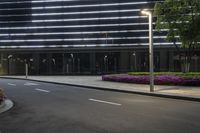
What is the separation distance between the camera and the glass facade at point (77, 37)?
62722mm

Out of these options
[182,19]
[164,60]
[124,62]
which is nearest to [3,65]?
[124,62]

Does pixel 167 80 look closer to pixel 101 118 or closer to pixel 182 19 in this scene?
pixel 182 19

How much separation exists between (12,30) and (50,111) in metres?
63.6

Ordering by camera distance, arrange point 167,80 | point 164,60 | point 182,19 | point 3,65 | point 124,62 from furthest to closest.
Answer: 1. point 3,65
2. point 124,62
3. point 164,60
4. point 182,19
5. point 167,80

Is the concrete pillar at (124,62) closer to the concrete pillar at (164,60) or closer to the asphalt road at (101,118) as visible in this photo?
the concrete pillar at (164,60)

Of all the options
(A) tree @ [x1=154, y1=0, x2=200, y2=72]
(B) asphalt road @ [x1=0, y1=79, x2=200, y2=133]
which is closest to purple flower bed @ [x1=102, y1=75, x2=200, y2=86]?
(A) tree @ [x1=154, y1=0, x2=200, y2=72]

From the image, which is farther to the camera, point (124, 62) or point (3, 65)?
point (3, 65)

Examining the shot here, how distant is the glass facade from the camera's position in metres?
62.7

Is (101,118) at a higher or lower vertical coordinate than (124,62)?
lower

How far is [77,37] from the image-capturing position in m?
73.9

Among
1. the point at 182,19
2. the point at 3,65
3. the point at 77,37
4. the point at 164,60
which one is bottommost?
the point at 3,65

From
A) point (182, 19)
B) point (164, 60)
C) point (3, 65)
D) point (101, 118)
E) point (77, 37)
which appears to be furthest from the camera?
point (77, 37)

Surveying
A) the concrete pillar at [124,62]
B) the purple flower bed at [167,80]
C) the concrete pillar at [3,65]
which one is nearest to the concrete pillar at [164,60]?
the concrete pillar at [124,62]

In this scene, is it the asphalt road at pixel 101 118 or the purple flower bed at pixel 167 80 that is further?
the purple flower bed at pixel 167 80
